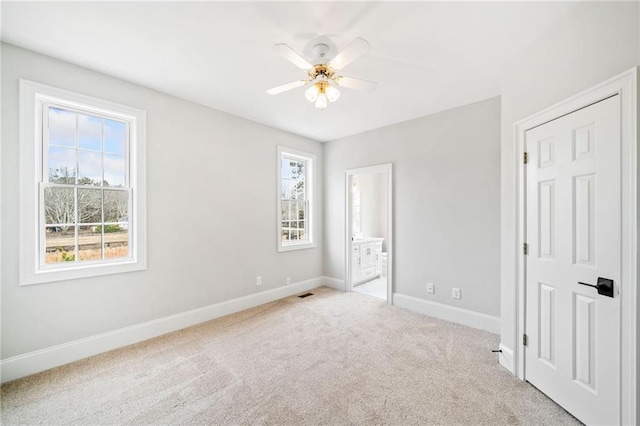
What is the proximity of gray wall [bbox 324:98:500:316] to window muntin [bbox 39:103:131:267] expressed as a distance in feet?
11.3

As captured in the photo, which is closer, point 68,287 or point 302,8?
point 302,8

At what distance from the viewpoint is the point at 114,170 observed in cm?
278

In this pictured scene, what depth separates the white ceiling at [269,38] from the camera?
5.84ft

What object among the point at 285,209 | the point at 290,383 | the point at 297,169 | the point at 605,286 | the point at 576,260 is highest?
the point at 297,169

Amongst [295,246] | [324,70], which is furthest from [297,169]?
[324,70]

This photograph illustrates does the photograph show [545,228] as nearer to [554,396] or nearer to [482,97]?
[554,396]

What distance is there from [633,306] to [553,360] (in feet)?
2.47

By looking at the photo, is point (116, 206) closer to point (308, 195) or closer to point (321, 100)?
point (321, 100)

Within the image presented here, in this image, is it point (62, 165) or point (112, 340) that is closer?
point (62, 165)

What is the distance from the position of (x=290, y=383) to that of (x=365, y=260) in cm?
342

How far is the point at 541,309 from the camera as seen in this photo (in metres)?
2.03

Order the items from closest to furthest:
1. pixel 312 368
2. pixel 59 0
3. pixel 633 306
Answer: pixel 633 306 → pixel 59 0 → pixel 312 368

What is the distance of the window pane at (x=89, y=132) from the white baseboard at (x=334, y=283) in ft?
12.6

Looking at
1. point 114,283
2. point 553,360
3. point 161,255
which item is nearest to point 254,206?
point 161,255
